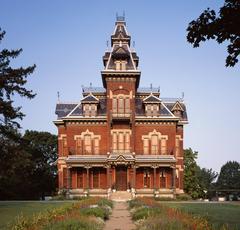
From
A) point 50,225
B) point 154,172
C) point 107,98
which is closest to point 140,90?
point 107,98

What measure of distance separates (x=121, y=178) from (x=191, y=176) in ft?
65.9

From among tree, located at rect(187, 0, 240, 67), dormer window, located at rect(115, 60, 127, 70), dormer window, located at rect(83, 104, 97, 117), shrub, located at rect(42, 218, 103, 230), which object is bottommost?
shrub, located at rect(42, 218, 103, 230)

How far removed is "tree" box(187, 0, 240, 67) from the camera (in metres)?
11.1

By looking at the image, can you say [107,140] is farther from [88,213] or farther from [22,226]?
[22,226]

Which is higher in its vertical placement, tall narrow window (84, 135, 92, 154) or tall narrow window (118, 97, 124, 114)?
tall narrow window (118, 97, 124, 114)

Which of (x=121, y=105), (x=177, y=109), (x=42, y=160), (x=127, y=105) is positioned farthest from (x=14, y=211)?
(x=42, y=160)

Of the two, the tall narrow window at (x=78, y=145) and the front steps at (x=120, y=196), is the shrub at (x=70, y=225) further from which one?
the tall narrow window at (x=78, y=145)

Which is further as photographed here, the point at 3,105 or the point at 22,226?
the point at 3,105

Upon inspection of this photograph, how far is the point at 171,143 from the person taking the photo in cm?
5653

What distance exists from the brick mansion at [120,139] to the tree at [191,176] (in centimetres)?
1362

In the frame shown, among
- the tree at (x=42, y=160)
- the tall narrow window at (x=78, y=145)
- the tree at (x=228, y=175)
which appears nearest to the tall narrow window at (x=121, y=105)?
the tall narrow window at (x=78, y=145)

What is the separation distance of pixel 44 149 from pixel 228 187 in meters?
57.9

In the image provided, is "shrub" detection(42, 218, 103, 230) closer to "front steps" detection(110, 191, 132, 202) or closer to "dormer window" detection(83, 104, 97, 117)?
"front steps" detection(110, 191, 132, 202)

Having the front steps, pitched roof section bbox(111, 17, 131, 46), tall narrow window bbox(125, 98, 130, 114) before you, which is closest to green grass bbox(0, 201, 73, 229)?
the front steps
